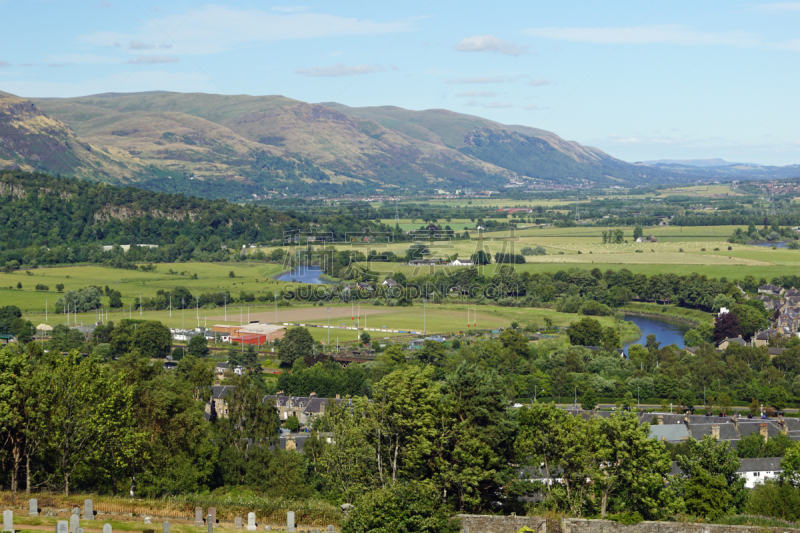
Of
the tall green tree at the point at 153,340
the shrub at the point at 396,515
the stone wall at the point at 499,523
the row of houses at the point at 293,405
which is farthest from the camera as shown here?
the tall green tree at the point at 153,340

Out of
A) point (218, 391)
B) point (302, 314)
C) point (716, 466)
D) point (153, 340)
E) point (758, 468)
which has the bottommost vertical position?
point (758, 468)

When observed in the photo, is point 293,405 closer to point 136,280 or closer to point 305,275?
point 136,280

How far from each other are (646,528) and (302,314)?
54839 millimetres

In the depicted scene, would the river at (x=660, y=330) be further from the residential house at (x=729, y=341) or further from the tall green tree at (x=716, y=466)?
the tall green tree at (x=716, y=466)

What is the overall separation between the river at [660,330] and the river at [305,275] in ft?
105

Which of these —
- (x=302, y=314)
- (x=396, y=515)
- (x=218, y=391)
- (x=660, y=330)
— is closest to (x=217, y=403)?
(x=218, y=391)

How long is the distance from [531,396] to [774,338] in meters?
24.1

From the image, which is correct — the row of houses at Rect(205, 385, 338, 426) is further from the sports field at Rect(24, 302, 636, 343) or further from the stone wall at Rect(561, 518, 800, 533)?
the stone wall at Rect(561, 518, 800, 533)

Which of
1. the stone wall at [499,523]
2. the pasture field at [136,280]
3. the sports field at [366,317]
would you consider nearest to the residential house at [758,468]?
the stone wall at [499,523]

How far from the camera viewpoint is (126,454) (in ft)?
67.6

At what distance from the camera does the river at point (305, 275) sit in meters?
90.0

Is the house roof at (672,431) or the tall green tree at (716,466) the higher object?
the tall green tree at (716,466)

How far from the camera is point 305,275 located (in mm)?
96688

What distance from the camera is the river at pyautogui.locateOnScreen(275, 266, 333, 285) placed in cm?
9001
